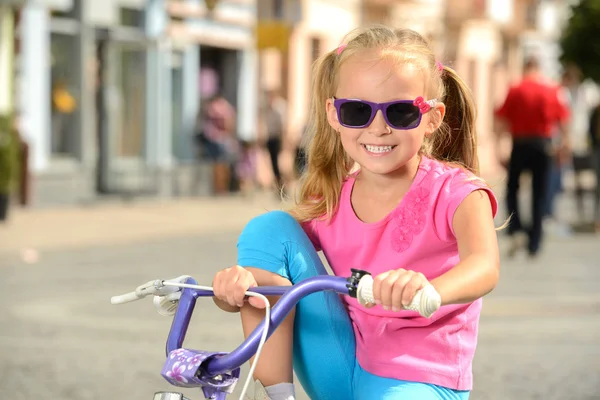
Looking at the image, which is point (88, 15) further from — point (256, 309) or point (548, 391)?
point (256, 309)

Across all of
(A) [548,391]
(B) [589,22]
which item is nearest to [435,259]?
(A) [548,391]

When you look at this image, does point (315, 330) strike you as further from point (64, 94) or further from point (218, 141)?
point (218, 141)

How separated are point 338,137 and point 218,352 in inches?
42.7

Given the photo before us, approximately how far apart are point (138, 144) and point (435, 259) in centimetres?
2008

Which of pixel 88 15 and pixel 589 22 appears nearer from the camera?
pixel 88 15

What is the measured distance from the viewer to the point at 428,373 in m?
3.35

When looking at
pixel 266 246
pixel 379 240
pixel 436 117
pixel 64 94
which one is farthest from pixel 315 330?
pixel 64 94

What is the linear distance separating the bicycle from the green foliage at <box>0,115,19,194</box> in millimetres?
12973

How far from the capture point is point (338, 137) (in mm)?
3760

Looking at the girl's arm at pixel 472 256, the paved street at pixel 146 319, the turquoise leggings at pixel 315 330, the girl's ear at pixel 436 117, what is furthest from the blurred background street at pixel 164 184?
the turquoise leggings at pixel 315 330

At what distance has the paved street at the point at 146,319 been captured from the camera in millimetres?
6348

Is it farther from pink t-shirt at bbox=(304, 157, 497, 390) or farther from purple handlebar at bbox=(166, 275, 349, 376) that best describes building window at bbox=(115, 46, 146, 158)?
purple handlebar at bbox=(166, 275, 349, 376)

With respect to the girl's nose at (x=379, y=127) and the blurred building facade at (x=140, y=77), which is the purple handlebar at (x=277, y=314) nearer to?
the girl's nose at (x=379, y=127)

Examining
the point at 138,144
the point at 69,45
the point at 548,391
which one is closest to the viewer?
the point at 548,391
